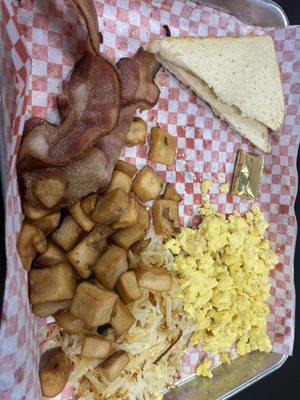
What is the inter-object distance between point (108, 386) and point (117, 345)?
197 mm

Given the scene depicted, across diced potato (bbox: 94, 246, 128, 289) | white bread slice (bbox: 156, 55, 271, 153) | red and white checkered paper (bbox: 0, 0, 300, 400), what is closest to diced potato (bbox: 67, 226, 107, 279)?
diced potato (bbox: 94, 246, 128, 289)

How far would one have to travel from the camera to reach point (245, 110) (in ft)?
8.21

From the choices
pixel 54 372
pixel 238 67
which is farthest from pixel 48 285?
pixel 238 67

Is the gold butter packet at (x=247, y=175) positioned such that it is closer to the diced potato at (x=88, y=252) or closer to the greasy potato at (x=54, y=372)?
the diced potato at (x=88, y=252)

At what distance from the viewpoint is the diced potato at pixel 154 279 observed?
80.1 inches

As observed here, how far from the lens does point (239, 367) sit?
2695 millimetres

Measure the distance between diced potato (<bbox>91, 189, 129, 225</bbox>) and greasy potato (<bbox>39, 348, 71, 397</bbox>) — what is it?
661mm

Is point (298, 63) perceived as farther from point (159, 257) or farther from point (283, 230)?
point (159, 257)

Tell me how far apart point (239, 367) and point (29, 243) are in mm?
1678

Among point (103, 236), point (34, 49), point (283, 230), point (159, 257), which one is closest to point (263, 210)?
point (283, 230)

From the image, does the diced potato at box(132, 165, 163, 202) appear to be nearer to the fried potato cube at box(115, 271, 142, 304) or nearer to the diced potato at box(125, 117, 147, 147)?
the diced potato at box(125, 117, 147, 147)

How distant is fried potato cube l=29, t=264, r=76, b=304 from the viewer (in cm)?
175

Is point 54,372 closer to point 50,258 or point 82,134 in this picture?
point 50,258

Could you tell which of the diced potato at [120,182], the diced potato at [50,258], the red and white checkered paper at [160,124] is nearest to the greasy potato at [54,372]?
the red and white checkered paper at [160,124]
